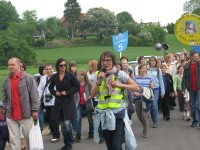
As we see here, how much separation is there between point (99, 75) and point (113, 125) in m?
0.72

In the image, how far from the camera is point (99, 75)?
18.5 feet

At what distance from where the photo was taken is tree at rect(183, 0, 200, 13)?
14275cm

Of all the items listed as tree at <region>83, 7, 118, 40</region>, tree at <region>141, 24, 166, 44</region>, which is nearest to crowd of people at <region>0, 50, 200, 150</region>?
tree at <region>141, 24, 166, 44</region>

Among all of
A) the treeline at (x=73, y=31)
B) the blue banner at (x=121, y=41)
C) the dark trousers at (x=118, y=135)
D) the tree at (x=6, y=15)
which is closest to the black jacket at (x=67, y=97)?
the dark trousers at (x=118, y=135)

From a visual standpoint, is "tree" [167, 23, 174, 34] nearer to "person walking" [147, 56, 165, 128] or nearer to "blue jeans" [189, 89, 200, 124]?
"person walking" [147, 56, 165, 128]

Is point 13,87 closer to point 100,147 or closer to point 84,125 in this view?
point 100,147

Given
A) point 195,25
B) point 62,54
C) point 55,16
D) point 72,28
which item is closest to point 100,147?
point 195,25

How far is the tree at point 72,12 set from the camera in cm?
11419

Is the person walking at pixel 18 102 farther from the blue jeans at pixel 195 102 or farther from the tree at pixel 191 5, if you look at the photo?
the tree at pixel 191 5

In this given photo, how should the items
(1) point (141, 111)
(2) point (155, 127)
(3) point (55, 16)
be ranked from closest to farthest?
(1) point (141, 111) → (2) point (155, 127) → (3) point (55, 16)

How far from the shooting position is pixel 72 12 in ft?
383

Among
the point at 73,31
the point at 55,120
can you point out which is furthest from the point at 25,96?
the point at 73,31

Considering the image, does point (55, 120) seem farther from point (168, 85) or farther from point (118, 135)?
point (168, 85)

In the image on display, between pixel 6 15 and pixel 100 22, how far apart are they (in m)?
53.5
